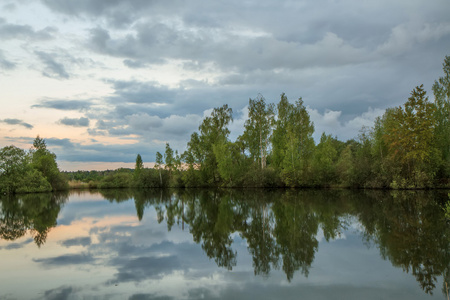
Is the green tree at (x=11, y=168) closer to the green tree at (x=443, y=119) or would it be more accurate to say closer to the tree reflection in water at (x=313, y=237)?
the tree reflection in water at (x=313, y=237)

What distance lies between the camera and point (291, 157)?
150 feet

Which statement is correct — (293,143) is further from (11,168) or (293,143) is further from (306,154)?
(11,168)

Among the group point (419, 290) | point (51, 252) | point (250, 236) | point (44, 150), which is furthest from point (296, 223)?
point (44, 150)

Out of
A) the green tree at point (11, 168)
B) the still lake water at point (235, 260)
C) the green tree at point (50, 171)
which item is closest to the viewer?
the still lake water at point (235, 260)

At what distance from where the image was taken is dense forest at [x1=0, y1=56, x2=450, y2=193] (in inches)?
1378

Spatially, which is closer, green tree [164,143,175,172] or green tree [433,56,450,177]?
green tree [433,56,450,177]

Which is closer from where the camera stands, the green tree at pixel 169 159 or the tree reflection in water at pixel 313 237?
the tree reflection in water at pixel 313 237

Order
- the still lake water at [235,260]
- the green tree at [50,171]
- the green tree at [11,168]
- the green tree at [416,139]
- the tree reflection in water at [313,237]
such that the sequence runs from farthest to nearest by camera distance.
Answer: the green tree at [50,171], the green tree at [11,168], the green tree at [416,139], the tree reflection in water at [313,237], the still lake water at [235,260]

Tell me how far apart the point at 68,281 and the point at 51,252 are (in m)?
3.46

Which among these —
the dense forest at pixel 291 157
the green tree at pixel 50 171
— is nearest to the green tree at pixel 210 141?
the dense forest at pixel 291 157

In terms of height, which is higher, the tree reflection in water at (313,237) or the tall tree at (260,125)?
the tall tree at (260,125)

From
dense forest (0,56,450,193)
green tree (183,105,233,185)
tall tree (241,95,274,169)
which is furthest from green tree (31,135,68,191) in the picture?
tall tree (241,95,274,169)

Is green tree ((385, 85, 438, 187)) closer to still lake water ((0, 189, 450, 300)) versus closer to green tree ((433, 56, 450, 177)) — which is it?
green tree ((433, 56, 450, 177))

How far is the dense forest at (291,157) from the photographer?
3500 cm
